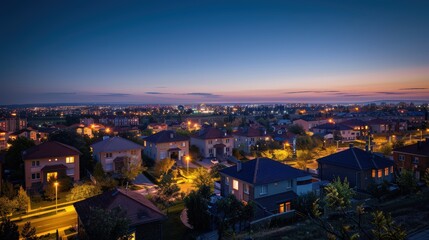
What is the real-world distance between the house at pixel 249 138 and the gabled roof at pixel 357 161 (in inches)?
859

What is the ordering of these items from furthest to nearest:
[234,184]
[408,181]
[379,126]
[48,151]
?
[379,126] → [48,151] → [234,184] → [408,181]

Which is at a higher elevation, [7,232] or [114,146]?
[114,146]

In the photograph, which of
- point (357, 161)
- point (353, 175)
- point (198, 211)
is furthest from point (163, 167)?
point (357, 161)

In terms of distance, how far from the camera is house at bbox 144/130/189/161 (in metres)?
45.9

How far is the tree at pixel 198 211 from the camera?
20869mm

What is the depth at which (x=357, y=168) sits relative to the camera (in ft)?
102

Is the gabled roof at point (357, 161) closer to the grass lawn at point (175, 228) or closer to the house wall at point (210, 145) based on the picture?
the grass lawn at point (175, 228)

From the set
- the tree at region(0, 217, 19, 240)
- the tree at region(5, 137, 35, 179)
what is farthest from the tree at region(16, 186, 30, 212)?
the tree at region(5, 137, 35, 179)

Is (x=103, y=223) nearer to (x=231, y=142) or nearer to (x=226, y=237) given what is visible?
(x=226, y=237)

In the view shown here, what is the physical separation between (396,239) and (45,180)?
36.0 m

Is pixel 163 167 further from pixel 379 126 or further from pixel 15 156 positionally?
pixel 379 126

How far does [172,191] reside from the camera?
2586 cm

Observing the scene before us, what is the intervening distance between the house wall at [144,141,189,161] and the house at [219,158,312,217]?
19087 mm

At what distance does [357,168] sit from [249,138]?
2744 centimetres
